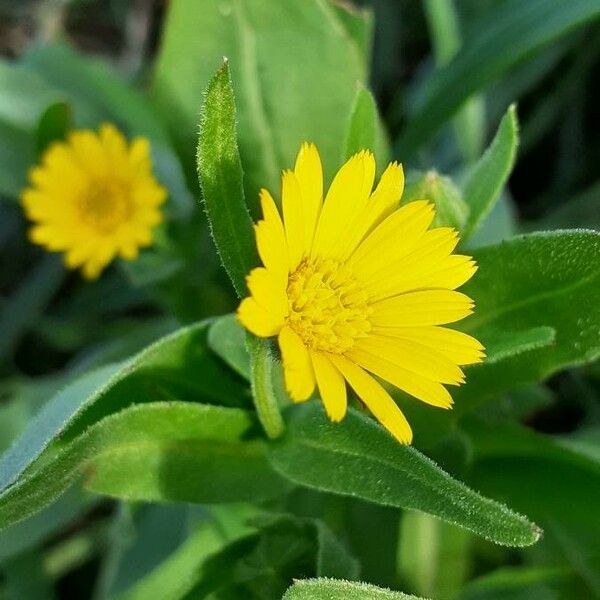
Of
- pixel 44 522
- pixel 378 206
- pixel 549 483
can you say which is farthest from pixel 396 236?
pixel 44 522

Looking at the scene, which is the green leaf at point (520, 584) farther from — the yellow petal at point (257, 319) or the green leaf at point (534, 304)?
the yellow petal at point (257, 319)

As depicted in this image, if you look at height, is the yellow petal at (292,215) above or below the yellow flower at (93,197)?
above

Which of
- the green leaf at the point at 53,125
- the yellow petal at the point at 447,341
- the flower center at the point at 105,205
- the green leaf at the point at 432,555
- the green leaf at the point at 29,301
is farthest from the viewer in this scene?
the green leaf at the point at 29,301

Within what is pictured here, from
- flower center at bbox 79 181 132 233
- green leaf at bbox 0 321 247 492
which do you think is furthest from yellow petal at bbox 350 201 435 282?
flower center at bbox 79 181 132 233

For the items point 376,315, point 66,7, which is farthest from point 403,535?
point 66,7

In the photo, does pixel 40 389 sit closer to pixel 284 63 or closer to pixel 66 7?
pixel 284 63

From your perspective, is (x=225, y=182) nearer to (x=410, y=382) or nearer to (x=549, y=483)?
(x=410, y=382)

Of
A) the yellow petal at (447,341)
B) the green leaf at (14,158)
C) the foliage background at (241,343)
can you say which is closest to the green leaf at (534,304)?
the foliage background at (241,343)
